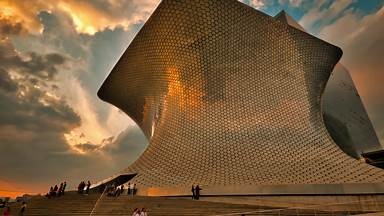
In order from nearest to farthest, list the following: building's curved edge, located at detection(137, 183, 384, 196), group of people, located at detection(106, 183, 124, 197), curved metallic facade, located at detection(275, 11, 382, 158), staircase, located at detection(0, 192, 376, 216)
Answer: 1. staircase, located at detection(0, 192, 376, 216)
2. building's curved edge, located at detection(137, 183, 384, 196)
3. group of people, located at detection(106, 183, 124, 197)
4. curved metallic facade, located at detection(275, 11, 382, 158)

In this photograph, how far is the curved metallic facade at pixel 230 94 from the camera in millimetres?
15665

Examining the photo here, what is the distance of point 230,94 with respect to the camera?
731 inches

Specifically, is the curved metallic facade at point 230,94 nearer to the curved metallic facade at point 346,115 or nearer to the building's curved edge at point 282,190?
the building's curved edge at point 282,190

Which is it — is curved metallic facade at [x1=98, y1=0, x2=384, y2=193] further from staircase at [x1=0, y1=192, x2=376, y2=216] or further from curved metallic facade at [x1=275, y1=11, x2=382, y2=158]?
curved metallic facade at [x1=275, y1=11, x2=382, y2=158]

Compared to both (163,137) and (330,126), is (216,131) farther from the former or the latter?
(330,126)

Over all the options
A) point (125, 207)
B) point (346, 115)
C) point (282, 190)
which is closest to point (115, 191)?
point (125, 207)

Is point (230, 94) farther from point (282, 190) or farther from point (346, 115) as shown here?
point (346, 115)

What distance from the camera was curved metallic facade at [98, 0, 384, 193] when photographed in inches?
617

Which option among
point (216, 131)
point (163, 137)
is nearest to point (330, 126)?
point (216, 131)

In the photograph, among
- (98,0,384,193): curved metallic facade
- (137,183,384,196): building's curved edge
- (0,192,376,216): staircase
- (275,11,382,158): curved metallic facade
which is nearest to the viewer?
(0,192,376,216): staircase

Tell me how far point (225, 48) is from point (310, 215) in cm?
1325

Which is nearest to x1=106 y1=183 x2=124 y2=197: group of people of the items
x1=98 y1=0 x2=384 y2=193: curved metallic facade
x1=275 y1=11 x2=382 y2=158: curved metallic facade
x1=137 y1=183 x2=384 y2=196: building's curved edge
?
x1=98 y1=0 x2=384 y2=193: curved metallic facade

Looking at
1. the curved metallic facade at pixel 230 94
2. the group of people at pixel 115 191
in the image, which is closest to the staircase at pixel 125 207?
the group of people at pixel 115 191

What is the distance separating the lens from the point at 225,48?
1842cm
